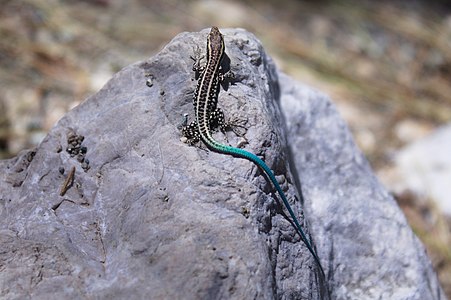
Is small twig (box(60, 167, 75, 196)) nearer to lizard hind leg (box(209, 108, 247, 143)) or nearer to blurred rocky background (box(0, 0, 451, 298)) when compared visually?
lizard hind leg (box(209, 108, 247, 143))

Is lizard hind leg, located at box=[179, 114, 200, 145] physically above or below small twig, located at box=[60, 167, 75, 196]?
above

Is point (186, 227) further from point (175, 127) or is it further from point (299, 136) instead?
point (299, 136)

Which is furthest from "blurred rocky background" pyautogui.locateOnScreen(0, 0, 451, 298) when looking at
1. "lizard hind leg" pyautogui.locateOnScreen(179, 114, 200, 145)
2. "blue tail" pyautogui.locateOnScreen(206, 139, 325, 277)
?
"lizard hind leg" pyautogui.locateOnScreen(179, 114, 200, 145)

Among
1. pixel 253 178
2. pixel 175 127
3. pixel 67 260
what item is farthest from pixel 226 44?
pixel 67 260

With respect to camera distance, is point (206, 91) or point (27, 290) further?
point (206, 91)

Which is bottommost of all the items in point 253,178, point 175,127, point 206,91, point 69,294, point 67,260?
point 69,294

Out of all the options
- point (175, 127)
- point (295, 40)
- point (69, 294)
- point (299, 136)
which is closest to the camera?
point (69, 294)

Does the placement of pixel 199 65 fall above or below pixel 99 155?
above
